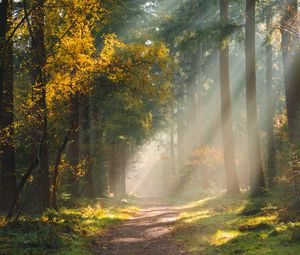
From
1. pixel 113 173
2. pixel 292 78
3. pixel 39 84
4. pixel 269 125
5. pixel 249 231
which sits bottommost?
pixel 249 231

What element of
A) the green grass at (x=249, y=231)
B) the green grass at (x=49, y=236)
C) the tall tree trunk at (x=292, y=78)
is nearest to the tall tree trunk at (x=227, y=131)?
the green grass at (x=249, y=231)

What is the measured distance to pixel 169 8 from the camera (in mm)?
28125

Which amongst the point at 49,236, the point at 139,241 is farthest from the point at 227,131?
the point at 49,236

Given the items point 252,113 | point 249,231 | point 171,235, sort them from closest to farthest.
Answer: point 249,231, point 171,235, point 252,113

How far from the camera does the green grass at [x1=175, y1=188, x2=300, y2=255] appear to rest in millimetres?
8719

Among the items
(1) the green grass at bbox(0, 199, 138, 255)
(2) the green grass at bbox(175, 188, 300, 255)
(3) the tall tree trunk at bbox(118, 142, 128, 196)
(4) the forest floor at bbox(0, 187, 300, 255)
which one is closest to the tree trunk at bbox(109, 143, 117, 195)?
(3) the tall tree trunk at bbox(118, 142, 128, 196)

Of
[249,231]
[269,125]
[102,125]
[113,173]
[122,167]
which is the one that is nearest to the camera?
[249,231]

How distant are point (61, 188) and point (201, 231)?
7615 mm

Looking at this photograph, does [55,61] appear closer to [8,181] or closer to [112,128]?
[8,181]

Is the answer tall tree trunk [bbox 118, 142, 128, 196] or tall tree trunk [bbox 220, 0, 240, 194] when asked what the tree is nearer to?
tall tree trunk [bbox 220, 0, 240, 194]

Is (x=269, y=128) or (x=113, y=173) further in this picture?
(x=113, y=173)

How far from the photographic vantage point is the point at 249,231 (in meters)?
10.9

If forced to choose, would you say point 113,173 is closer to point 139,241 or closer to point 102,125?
point 102,125

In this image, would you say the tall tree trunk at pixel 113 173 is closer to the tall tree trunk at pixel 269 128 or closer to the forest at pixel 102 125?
the forest at pixel 102 125
